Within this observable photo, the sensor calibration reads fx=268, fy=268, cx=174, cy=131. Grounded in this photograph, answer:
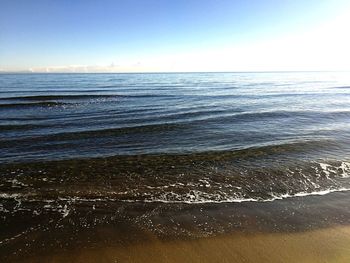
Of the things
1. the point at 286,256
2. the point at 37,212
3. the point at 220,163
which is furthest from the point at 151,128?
the point at 286,256

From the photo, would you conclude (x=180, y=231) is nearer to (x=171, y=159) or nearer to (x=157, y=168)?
(x=157, y=168)

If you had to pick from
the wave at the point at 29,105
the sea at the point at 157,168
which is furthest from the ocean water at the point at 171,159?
the wave at the point at 29,105

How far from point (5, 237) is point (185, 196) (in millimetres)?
4667

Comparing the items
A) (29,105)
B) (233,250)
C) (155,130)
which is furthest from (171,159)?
(29,105)

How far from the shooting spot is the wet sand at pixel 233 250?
5297mm

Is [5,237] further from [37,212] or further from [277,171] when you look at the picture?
[277,171]

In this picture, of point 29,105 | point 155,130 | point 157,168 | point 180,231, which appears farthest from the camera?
point 29,105

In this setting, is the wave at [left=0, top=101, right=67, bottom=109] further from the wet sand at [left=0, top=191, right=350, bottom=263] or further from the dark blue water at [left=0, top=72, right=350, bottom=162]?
the wet sand at [left=0, top=191, right=350, bottom=263]

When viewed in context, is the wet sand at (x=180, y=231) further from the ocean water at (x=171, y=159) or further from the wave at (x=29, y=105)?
the wave at (x=29, y=105)

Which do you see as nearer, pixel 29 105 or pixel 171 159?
pixel 171 159

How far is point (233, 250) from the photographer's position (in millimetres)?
5582

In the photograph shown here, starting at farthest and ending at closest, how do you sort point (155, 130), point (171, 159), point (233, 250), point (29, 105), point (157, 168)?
point (29, 105)
point (155, 130)
point (171, 159)
point (157, 168)
point (233, 250)

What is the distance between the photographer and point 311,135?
593 inches

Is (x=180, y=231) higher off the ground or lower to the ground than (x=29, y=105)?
lower
